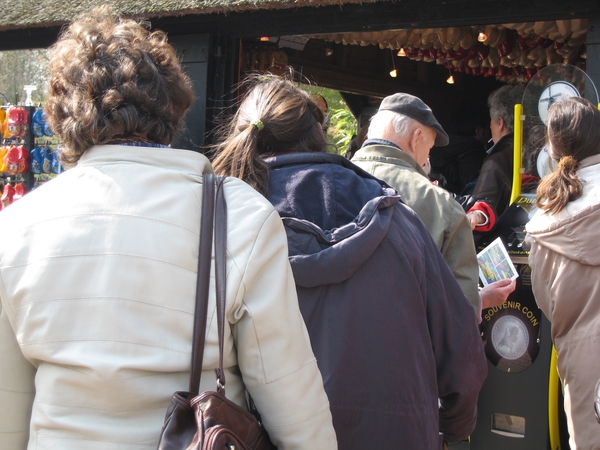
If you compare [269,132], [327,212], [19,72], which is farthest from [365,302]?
[19,72]

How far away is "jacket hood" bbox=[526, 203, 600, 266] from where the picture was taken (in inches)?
104

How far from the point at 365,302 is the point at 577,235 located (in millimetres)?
1214

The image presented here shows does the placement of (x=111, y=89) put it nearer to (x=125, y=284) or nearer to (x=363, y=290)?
(x=125, y=284)

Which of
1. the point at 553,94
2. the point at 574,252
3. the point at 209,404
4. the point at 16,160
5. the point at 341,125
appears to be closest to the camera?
the point at 209,404

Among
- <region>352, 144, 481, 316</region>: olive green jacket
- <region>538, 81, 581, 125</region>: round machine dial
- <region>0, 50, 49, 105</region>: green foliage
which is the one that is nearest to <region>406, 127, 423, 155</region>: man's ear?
<region>352, 144, 481, 316</region>: olive green jacket

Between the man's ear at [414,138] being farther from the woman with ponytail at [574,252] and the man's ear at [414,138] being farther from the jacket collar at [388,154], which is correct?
the woman with ponytail at [574,252]

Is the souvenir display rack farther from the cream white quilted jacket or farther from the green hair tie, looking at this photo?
the cream white quilted jacket

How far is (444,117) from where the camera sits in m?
7.50

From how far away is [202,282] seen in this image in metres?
1.36

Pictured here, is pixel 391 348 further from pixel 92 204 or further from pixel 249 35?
pixel 249 35

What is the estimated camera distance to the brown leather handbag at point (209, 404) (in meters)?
1.26

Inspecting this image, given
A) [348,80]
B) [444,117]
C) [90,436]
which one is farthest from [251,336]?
[444,117]

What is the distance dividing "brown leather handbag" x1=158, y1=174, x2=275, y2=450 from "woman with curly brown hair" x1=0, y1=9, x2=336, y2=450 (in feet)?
0.06

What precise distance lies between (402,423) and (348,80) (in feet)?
17.1
